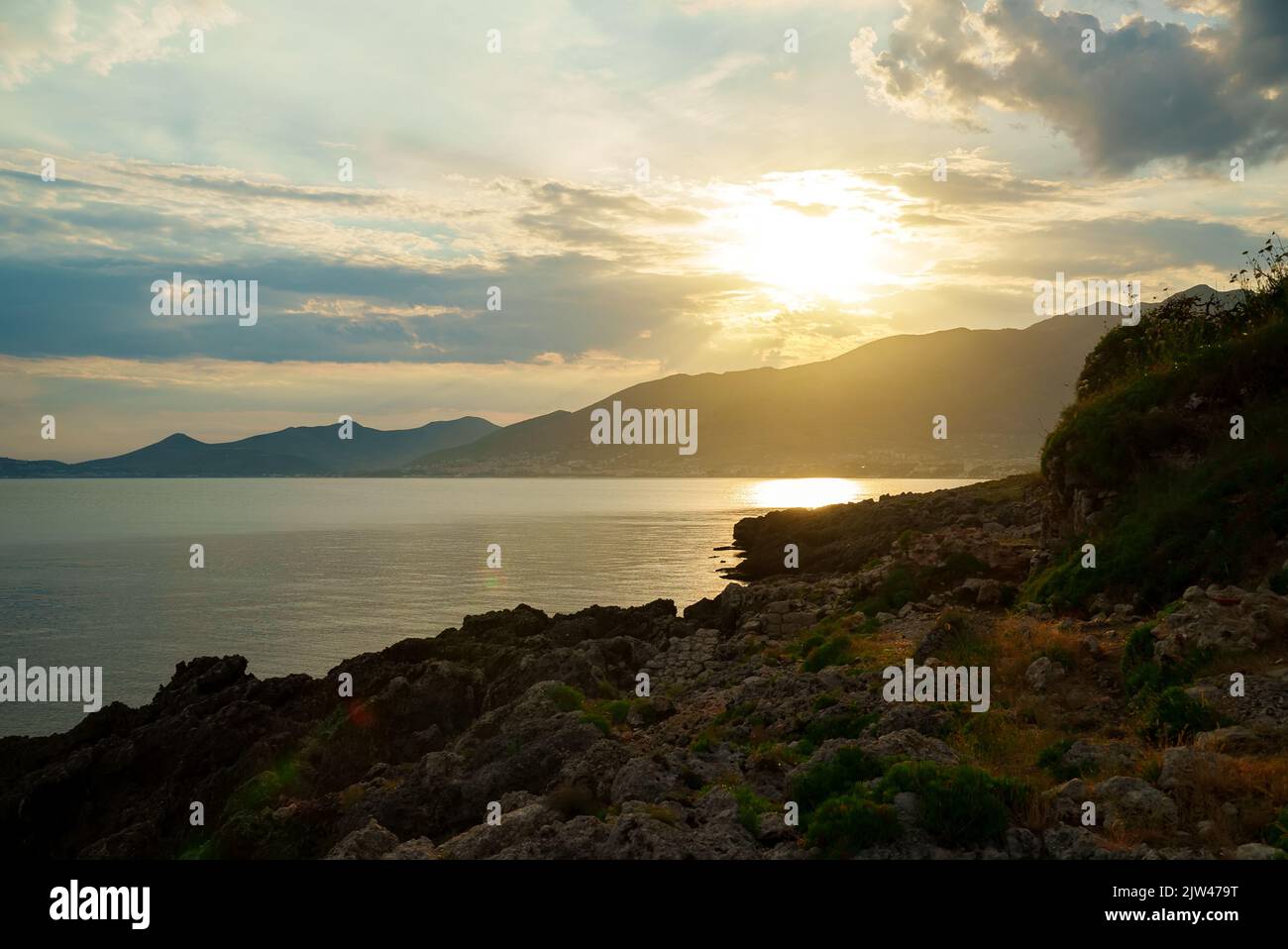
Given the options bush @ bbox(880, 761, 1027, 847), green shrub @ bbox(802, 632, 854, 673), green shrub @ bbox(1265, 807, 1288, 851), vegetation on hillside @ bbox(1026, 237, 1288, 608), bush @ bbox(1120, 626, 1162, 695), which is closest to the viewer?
green shrub @ bbox(1265, 807, 1288, 851)

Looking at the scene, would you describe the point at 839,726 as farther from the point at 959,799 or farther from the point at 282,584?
the point at 282,584

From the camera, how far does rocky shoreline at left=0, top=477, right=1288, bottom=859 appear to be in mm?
11430

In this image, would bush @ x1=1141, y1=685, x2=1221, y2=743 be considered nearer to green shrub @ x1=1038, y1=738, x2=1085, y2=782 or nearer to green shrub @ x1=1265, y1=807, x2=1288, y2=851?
green shrub @ x1=1038, y1=738, x2=1085, y2=782

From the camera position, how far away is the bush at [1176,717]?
13727 millimetres

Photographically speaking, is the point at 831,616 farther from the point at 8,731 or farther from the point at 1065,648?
the point at 8,731

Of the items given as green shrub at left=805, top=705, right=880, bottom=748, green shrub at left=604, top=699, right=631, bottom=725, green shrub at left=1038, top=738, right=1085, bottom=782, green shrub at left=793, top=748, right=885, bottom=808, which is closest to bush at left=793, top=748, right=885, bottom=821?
green shrub at left=793, top=748, right=885, bottom=808

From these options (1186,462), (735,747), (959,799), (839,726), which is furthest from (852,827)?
(1186,462)

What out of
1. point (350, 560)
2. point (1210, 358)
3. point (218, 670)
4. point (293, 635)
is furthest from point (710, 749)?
point (350, 560)

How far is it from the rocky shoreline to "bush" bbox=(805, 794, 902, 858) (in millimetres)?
35

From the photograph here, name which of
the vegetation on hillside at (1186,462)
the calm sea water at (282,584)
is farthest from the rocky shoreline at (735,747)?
the calm sea water at (282,584)

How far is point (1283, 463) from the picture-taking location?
68.9ft

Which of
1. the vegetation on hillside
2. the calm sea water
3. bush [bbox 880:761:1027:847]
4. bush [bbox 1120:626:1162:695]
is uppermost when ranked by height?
the vegetation on hillside

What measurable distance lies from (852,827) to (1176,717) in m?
6.93
